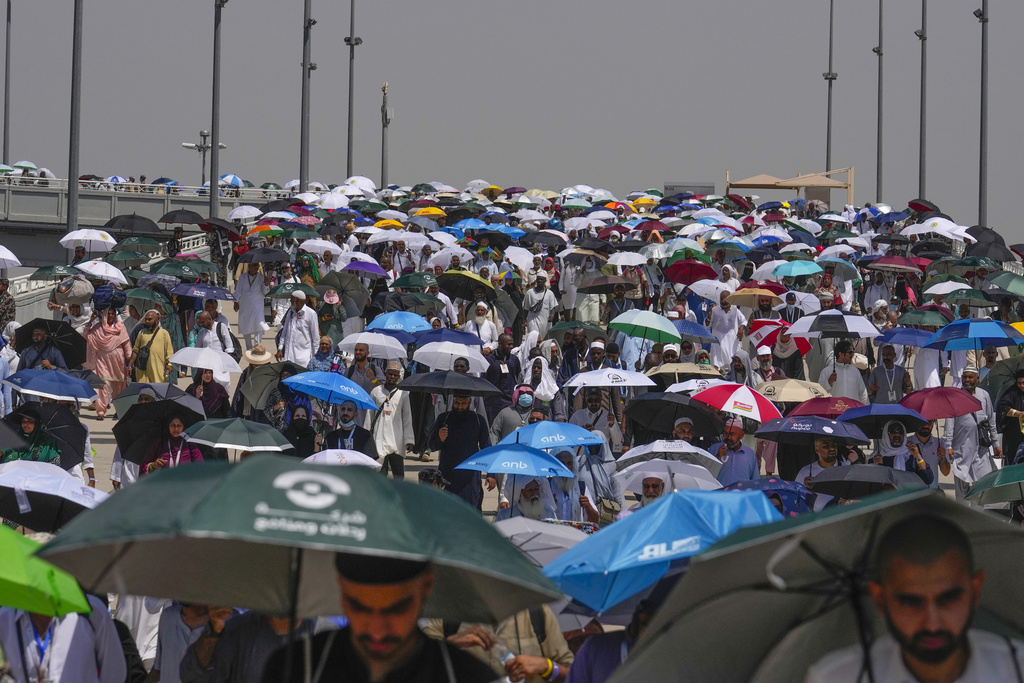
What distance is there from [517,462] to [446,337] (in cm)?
602

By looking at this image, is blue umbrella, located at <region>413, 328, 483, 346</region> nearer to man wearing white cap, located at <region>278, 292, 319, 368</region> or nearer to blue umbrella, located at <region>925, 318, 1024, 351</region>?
man wearing white cap, located at <region>278, 292, 319, 368</region>

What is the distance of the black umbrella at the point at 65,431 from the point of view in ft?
40.9

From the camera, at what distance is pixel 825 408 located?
44.3ft

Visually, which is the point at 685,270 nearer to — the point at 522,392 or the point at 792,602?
the point at 522,392

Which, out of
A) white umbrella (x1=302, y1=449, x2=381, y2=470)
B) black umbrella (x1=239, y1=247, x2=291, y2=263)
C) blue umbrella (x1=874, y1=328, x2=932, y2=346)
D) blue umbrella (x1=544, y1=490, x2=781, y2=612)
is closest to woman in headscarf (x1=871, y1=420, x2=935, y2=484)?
white umbrella (x1=302, y1=449, x2=381, y2=470)

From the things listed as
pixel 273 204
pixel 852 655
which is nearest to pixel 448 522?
pixel 852 655

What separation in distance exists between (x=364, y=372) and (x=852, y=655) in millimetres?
12998

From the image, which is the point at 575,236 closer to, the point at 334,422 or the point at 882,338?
the point at 882,338

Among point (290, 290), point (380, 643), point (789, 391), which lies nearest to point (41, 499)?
point (380, 643)

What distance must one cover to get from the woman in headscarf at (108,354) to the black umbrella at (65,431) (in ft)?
19.8

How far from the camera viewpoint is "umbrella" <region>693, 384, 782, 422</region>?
13430 millimetres

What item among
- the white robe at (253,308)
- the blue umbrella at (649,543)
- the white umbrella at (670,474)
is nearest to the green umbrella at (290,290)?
the white robe at (253,308)

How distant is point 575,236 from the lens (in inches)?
1294

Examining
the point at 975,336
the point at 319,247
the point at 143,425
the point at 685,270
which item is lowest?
the point at 143,425
